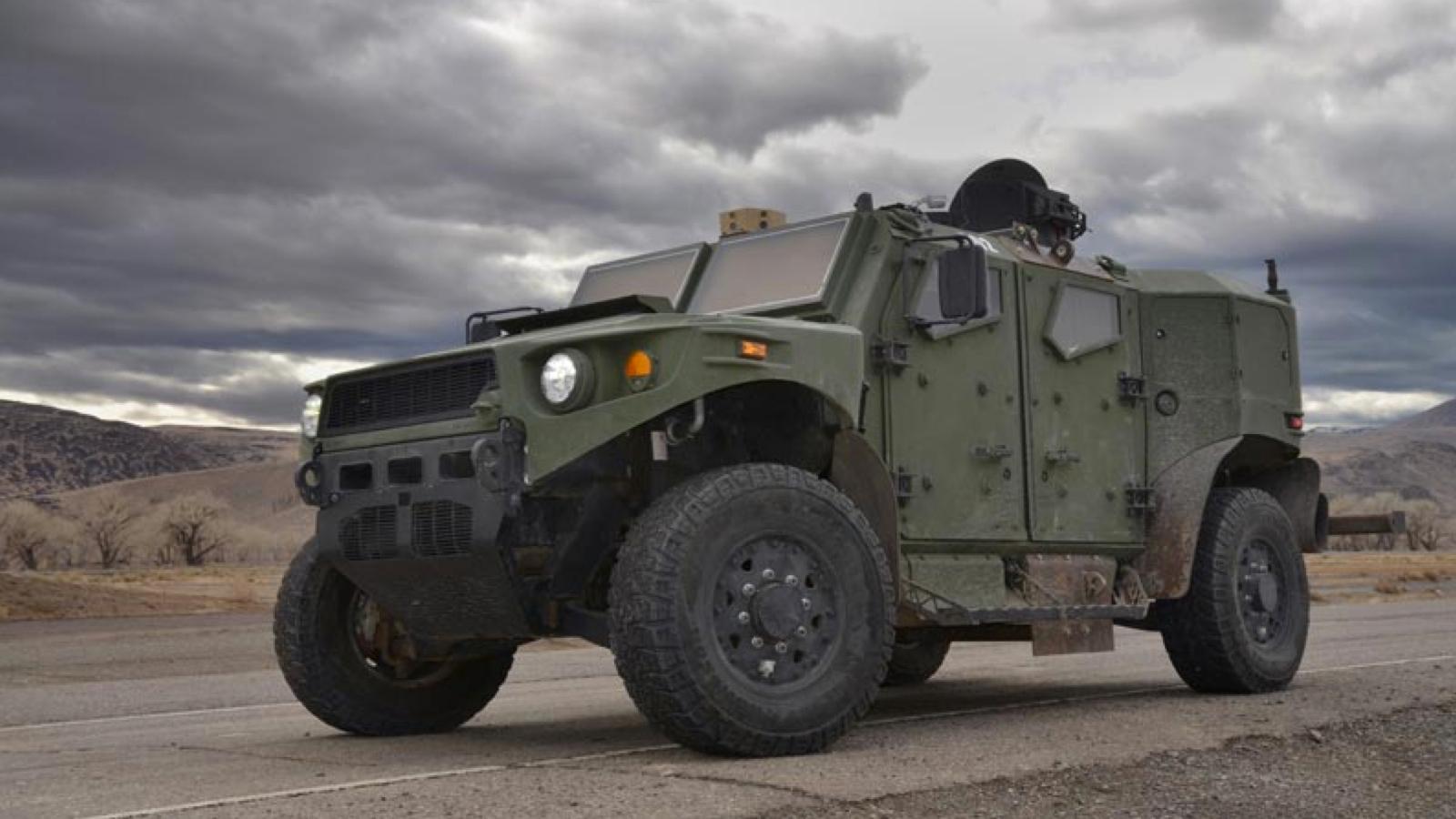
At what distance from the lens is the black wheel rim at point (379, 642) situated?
8477 mm

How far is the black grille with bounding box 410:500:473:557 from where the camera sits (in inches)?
279

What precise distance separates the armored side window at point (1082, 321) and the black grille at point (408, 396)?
12.5 feet

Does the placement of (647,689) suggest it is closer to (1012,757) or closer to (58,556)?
(1012,757)

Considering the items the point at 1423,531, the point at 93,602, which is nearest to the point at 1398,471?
the point at 1423,531

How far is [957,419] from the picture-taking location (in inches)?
358

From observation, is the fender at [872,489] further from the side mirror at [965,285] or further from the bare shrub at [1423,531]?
the bare shrub at [1423,531]

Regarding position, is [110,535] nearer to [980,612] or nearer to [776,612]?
[980,612]

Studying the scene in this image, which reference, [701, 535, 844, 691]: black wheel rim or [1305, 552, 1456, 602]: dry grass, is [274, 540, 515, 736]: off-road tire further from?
[1305, 552, 1456, 602]: dry grass

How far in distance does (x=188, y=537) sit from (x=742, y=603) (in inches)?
2190

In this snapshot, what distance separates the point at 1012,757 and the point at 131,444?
11226 centimetres

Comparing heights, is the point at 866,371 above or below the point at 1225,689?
above

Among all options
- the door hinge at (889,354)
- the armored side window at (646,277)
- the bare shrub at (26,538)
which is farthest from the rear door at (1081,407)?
the bare shrub at (26,538)

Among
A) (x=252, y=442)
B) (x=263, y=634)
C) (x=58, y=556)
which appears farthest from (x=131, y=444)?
(x=263, y=634)

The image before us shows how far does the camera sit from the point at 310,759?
747 centimetres
